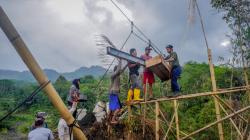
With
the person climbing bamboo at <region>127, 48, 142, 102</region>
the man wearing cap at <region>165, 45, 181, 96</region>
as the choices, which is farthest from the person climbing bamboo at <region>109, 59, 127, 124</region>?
the man wearing cap at <region>165, 45, 181, 96</region>

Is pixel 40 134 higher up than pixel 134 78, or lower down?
lower down

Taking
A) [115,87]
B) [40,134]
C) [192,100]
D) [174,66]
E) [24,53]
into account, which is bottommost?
[40,134]

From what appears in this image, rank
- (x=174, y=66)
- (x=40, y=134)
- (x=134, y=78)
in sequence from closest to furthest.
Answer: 1. (x=40, y=134)
2. (x=174, y=66)
3. (x=134, y=78)

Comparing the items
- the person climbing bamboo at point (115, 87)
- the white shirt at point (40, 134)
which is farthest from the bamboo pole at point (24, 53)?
the person climbing bamboo at point (115, 87)

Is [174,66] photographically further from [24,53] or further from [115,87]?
[24,53]

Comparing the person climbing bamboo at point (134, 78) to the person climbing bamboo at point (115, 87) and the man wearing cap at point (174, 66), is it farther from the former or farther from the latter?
the man wearing cap at point (174, 66)

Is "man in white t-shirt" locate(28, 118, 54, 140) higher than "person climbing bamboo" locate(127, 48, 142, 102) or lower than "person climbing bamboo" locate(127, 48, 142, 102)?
lower

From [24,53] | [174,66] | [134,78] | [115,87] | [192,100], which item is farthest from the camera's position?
[192,100]

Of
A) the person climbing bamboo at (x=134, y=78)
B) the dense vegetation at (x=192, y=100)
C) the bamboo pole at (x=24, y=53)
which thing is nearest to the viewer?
the bamboo pole at (x=24, y=53)

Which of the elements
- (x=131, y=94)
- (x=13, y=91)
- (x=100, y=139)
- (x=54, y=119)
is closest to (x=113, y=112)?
(x=131, y=94)

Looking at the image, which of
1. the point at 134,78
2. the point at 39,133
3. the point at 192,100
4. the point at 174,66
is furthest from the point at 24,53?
the point at 192,100

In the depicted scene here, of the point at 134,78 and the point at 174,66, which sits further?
the point at 134,78

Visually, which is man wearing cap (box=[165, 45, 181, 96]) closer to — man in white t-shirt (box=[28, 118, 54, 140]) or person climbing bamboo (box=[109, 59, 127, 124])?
person climbing bamboo (box=[109, 59, 127, 124])

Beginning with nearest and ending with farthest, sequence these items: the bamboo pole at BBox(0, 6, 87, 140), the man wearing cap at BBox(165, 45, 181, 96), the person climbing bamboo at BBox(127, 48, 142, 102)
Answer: the bamboo pole at BBox(0, 6, 87, 140)
the man wearing cap at BBox(165, 45, 181, 96)
the person climbing bamboo at BBox(127, 48, 142, 102)
